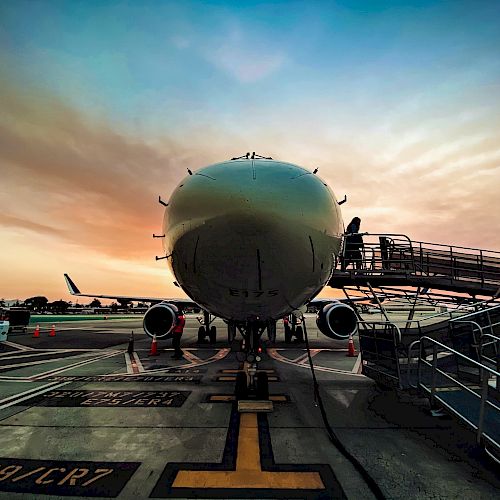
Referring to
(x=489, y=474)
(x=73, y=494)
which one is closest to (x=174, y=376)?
(x=73, y=494)

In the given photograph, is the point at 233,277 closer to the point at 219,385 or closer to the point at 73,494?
the point at 73,494

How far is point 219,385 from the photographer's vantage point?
8.28 m

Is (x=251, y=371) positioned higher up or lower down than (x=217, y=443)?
higher up

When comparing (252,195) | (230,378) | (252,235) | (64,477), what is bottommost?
(230,378)

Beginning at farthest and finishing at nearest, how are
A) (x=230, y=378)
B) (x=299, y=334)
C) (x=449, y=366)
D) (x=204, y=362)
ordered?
(x=299, y=334), (x=204, y=362), (x=230, y=378), (x=449, y=366)

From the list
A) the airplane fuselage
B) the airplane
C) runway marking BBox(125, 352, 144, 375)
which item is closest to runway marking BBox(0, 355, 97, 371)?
runway marking BBox(125, 352, 144, 375)

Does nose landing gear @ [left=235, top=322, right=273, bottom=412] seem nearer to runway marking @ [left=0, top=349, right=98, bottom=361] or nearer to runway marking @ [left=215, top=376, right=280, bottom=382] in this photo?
runway marking @ [left=215, top=376, right=280, bottom=382]

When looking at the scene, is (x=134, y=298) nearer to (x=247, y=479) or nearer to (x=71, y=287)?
(x=71, y=287)

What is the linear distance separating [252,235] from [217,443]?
309 centimetres

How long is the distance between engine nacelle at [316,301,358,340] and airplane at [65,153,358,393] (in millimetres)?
6506

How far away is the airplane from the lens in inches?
153

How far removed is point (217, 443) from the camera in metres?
4.72

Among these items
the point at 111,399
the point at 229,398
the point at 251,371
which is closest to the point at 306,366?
the point at 229,398

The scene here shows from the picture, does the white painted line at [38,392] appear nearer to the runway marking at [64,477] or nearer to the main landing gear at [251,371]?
the runway marking at [64,477]
